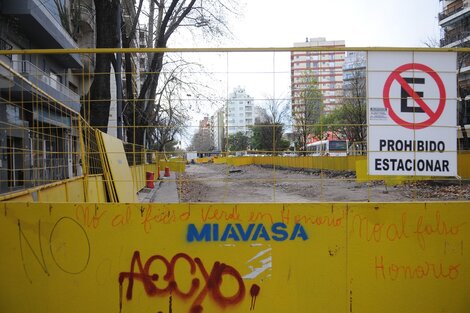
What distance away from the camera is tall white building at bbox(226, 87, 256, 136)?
4.23 meters

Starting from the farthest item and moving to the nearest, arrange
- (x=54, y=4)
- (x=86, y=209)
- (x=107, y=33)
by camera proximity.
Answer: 1. (x=54, y=4)
2. (x=107, y=33)
3. (x=86, y=209)

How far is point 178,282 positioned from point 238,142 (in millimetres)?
1587

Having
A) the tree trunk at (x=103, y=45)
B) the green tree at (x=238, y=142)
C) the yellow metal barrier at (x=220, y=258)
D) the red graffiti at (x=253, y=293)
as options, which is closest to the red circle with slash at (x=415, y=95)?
the yellow metal barrier at (x=220, y=258)

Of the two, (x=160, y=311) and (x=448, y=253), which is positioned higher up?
(x=448, y=253)

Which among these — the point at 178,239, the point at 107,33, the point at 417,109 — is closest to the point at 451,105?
the point at 417,109

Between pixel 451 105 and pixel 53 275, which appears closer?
pixel 53 275

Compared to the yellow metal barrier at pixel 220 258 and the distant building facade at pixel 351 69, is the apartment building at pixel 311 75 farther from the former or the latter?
the yellow metal barrier at pixel 220 258

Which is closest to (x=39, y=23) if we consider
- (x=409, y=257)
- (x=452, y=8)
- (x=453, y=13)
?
(x=409, y=257)

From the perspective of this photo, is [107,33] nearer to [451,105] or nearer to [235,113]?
[235,113]

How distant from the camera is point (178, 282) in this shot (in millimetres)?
3906

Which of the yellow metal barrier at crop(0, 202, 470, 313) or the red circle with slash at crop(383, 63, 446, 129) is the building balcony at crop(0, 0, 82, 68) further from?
the red circle with slash at crop(383, 63, 446, 129)

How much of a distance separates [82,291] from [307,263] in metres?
2.14

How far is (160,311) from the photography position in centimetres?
389

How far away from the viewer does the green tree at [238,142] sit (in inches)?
171
